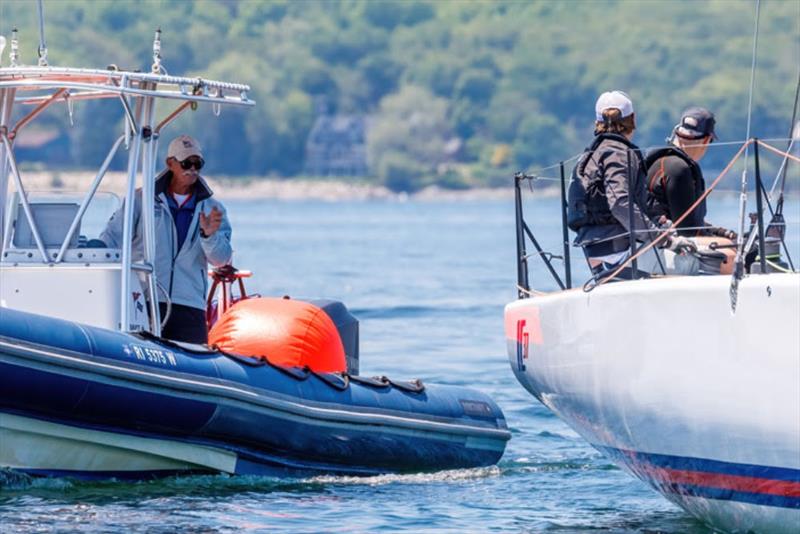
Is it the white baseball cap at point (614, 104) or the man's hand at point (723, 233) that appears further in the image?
the white baseball cap at point (614, 104)

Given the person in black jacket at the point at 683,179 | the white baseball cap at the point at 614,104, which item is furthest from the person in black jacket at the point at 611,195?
the person in black jacket at the point at 683,179

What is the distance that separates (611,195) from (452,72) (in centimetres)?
15127

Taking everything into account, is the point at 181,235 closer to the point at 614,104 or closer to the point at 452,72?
the point at 614,104

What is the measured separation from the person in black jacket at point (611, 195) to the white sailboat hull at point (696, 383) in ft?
1.27

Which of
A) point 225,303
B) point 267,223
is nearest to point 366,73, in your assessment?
point 267,223

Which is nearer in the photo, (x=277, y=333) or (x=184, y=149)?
(x=184, y=149)

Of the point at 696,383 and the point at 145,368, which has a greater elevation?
the point at 696,383

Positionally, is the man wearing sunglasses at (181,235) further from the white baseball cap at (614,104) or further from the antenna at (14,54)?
the white baseball cap at (614,104)

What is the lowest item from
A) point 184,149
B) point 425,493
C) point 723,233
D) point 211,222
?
point 425,493

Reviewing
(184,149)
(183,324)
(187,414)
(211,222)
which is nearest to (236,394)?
(187,414)

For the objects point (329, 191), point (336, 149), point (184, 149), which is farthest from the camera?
point (336, 149)

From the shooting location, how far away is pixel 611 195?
9094mm

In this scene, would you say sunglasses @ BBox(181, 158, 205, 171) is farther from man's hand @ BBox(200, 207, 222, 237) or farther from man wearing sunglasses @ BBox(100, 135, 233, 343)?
man's hand @ BBox(200, 207, 222, 237)

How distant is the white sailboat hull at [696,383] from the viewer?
7789 millimetres
